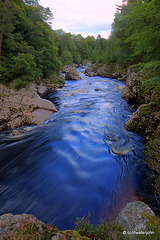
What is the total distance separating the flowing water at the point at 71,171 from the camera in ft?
11.4

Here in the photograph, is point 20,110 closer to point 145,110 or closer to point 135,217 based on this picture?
point 145,110

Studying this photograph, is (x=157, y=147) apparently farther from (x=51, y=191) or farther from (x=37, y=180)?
(x=37, y=180)

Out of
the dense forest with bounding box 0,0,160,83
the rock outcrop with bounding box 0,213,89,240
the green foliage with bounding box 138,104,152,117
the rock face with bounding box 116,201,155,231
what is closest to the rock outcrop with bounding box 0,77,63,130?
the dense forest with bounding box 0,0,160,83

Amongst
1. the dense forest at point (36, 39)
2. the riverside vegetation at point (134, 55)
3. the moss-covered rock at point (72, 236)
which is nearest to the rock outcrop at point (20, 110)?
the riverside vegetation at point (134, 55)

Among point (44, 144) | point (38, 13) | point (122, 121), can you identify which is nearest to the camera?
point (44, 144)

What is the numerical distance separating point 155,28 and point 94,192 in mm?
6286

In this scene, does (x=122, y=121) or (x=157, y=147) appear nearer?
(x=157, y=147)

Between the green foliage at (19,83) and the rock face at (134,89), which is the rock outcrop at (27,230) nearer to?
the rock face at (134,89)

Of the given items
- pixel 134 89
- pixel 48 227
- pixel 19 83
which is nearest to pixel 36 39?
→ pixel 19 83

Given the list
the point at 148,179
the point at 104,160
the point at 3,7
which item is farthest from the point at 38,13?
the point at 148,179

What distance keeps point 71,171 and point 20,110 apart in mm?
6226

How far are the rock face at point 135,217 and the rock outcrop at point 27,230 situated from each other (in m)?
1.03

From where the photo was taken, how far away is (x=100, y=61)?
42.9 m

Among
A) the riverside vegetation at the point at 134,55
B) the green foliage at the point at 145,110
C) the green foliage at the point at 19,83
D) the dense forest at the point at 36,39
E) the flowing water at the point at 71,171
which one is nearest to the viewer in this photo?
the flowing water at the point at 71,171
